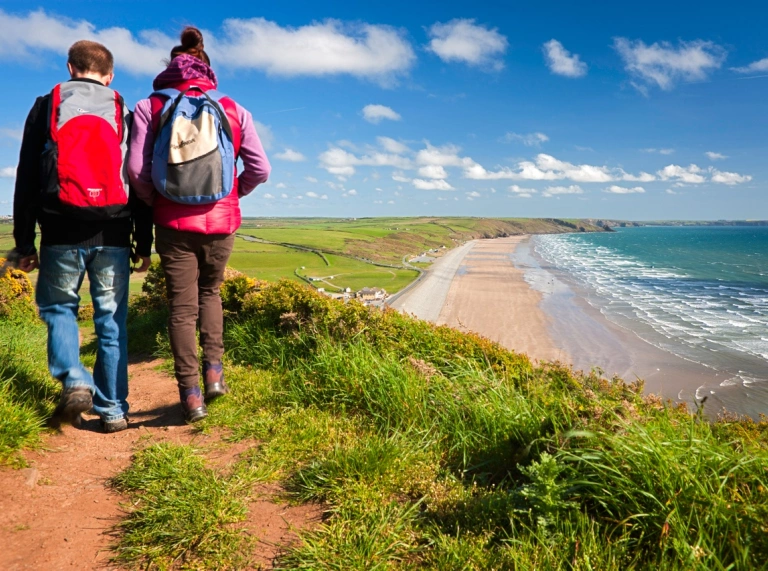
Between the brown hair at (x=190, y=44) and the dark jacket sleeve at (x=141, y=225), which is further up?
the brown hair at (x=190, y=44)

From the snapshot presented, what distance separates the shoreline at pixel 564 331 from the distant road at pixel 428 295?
127mm

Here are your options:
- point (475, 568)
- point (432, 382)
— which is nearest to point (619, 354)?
point (432, 382)

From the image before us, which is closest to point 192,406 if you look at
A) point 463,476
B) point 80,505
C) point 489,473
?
point 80,505

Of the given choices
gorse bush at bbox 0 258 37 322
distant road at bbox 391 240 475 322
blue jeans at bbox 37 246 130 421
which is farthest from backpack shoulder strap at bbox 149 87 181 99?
distant road at bbox 391 240 475 322

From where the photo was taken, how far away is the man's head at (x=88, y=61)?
3221mm

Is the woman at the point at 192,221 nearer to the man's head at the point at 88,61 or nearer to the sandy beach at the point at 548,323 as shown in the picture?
the man's head at the point at 88,61

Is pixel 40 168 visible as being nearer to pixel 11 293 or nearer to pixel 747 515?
pixel 747 515

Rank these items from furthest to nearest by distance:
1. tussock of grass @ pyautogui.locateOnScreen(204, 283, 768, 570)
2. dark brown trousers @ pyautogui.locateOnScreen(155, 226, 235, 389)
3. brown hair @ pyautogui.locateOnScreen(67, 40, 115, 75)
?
dark brown trousers @ pyautogui.locateOnScreen(155, 226, 235, 389), brown hair @ pyautogui.locateOnScreen(67, 40, 115, 75), tussock of grass @ pyautogui.locateOnScreen(204, 283, 768, 570)

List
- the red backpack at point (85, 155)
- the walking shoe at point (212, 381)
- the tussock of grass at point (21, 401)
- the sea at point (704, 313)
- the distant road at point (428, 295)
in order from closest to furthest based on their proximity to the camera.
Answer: the tussock of grass at point (21, 401)
the red backpack at point (85, 155)
the walking shoe at point (212, 381)
the sea at point (704, 313)
the distant road at point (428, 295)

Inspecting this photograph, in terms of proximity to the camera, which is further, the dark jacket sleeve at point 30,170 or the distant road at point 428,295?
the distant road at point 428,295

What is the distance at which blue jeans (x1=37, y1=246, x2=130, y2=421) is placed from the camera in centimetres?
316

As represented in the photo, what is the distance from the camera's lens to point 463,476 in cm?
270

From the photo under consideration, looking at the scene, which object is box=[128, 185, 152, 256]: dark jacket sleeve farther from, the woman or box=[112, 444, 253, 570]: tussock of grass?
box=[112, 444, 253, 570]: tussock of grass

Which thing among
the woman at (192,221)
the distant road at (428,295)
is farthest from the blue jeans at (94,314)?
the distant road at (428,295)
